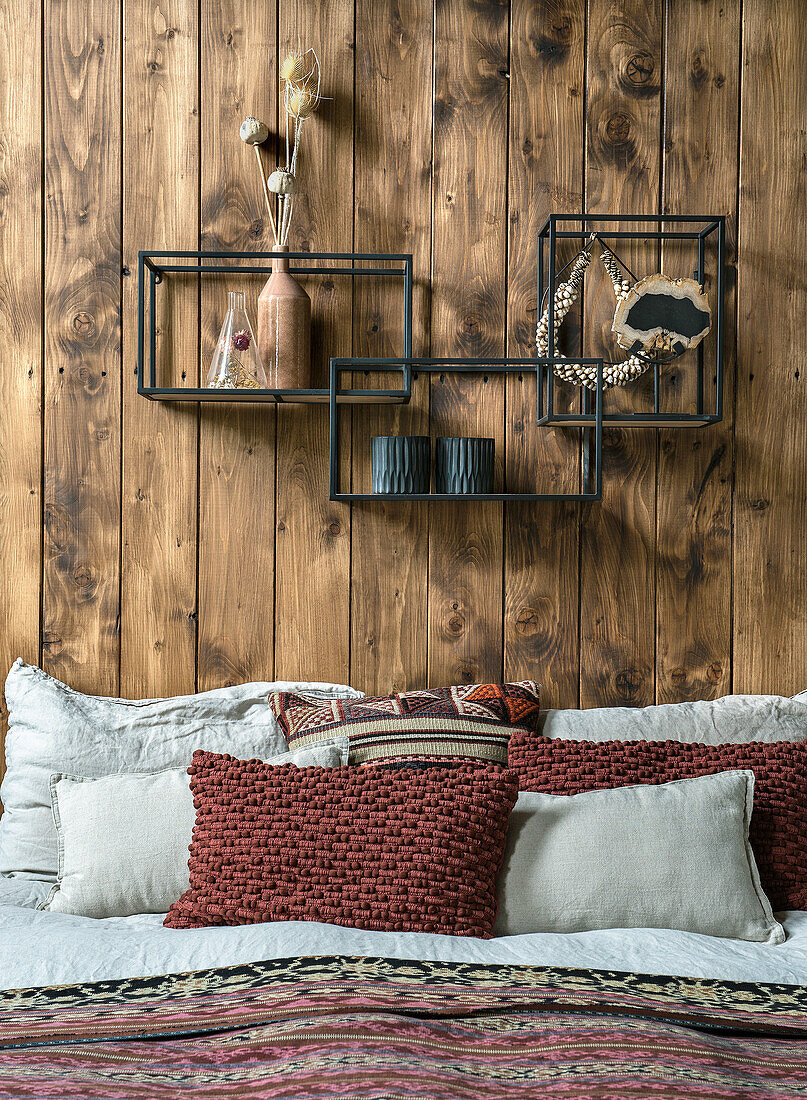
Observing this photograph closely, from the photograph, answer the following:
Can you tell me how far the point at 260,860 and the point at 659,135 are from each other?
68.1 inches

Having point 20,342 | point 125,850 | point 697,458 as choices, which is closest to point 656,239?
point 697,458

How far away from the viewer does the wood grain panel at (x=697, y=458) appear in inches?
71.4

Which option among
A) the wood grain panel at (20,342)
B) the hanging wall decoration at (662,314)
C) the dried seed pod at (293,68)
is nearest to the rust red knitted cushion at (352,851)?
the wood grain panel at (20,342)

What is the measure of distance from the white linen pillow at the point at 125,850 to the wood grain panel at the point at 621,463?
0.94m

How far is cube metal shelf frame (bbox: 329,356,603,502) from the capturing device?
1615 millimetres

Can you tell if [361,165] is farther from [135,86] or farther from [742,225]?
[742,225]

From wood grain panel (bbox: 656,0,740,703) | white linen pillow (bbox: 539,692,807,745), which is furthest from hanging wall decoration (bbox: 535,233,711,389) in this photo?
white linen pillow (bbox: 539,692,807,745)

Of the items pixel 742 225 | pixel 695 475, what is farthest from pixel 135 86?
pixel 695 475

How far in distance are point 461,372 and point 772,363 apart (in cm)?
72

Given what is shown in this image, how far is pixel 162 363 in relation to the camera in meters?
1.79

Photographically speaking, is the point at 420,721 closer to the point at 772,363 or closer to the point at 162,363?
the point at 162,363

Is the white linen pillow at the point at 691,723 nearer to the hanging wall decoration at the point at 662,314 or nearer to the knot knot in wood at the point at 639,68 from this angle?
the hanging wall decoration at the point at 662,314

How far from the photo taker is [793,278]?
1.84 metres

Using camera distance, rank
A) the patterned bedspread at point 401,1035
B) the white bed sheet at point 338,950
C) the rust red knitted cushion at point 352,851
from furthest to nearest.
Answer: the rust red knitted cushion at point 352,851 → the white bed sheet at point 338,950 → the patterned bedspread at point 401,1035
